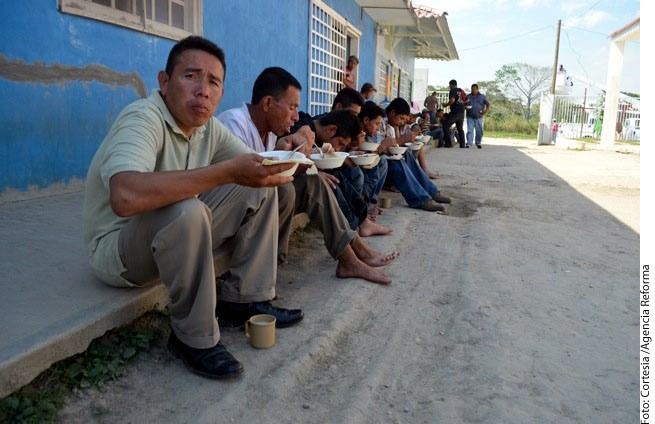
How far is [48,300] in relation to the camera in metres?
1.79

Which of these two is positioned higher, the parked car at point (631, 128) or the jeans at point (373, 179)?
the parked car at point (631, 128)

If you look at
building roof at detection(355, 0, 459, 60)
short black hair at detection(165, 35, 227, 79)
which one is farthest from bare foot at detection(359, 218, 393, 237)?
building roof at detection(355, 0, 459, 60)

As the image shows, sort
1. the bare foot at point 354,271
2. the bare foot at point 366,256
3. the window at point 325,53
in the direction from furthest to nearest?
the window at point 325,53, the bare foot at point 366,256, the bare foot at point 354,271

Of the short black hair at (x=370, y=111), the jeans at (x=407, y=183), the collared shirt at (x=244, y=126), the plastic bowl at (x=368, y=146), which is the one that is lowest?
the jeans at (x=407, y=183)

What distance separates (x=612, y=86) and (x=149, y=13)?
15473 mm

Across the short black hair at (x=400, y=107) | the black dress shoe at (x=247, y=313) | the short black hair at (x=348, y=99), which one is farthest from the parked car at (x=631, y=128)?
the black dress shoe at (x=247, y=313)

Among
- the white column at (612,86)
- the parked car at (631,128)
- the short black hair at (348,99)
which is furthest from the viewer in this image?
the parked car at (631,128)

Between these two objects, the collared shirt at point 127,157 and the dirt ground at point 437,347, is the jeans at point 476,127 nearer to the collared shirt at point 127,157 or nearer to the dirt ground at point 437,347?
the dirt ground at point 437,347

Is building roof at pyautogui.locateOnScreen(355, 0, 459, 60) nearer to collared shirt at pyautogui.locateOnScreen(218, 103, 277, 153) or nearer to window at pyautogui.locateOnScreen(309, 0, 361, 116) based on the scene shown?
window at pyautogui.locateOnScreen(309, 0, 361, 116)

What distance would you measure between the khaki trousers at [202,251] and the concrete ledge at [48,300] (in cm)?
15

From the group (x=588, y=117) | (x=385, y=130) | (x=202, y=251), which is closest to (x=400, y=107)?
(x=385, y=130)

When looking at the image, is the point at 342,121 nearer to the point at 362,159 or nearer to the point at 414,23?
Answer: the point at 362,159

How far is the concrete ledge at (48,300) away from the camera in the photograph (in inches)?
58.6

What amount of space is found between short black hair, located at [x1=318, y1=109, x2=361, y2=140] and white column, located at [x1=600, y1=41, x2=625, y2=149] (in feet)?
48.1
